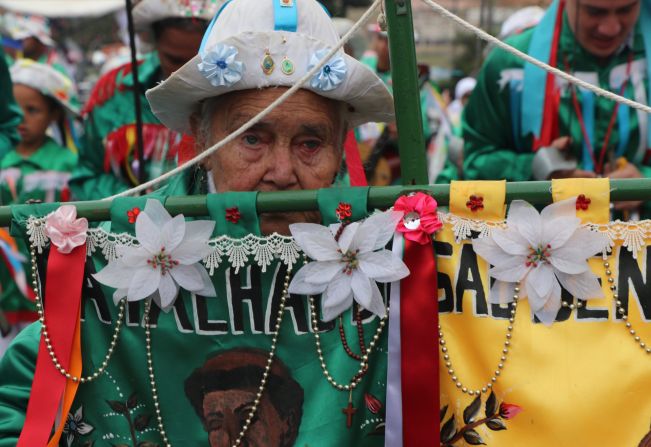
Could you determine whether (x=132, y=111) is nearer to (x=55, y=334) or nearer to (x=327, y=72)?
(x=327, y=72)

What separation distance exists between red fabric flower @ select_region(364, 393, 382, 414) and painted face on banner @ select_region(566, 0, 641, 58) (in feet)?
8.66

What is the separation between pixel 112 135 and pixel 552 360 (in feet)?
12.3

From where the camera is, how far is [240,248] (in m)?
2.00

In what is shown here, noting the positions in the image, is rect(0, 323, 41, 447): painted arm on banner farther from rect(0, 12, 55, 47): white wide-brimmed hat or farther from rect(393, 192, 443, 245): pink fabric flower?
rect(0, 12, 55, 47): white wide-brimmed hat

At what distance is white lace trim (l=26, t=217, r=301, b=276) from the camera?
6.53 ft

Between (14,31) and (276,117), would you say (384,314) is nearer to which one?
(276,117)

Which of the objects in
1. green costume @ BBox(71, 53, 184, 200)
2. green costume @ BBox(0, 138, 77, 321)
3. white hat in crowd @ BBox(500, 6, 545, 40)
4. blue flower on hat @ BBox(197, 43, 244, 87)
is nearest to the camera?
blue flower on hat @ BBox(197, 43, 244, 87)

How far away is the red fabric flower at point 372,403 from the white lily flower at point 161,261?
1.23 ft

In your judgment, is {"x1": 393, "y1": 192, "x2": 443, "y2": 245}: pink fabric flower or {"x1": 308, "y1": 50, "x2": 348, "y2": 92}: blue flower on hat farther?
{"x1": 308, "y1": 50, "x2": 348, "y2": 92}: blue flower on hat

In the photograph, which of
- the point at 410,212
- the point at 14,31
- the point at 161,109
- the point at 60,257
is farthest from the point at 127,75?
the point at 14,31

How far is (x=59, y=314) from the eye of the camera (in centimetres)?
208

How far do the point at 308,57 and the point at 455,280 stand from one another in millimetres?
709

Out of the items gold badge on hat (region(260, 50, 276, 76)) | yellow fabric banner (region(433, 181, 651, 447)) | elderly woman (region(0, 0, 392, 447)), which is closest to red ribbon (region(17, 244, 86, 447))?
elderly woman (region(0, 0, 392, 447))

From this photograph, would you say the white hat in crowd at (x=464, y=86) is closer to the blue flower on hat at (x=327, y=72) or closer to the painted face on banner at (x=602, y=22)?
the painted face on banner at (x=602, y=22)
